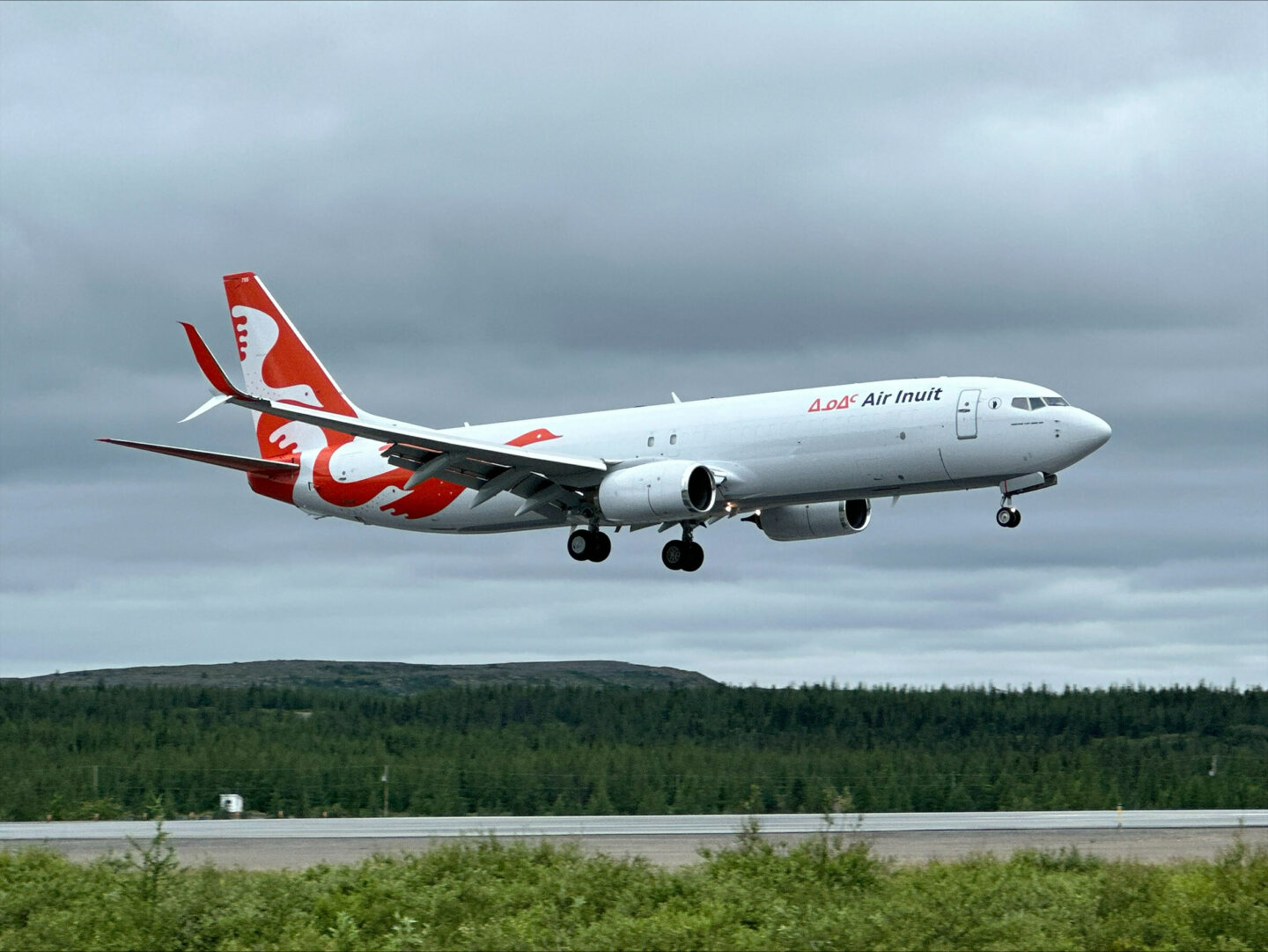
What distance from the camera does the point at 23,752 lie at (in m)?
90.7

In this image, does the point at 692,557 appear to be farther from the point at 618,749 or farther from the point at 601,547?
the point at 618,749

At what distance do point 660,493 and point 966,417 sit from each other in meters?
8.45

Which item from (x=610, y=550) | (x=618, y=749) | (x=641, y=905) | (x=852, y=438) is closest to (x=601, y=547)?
(x=610, y=550)

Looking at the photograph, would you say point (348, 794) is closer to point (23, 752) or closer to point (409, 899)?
point (23, 752)

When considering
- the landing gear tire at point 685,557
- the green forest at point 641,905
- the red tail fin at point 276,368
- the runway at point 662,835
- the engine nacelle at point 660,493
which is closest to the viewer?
the green forest at point 641,905

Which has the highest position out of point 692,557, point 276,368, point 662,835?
point 276,368

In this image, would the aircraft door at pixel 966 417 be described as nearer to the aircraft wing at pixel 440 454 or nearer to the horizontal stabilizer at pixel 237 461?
the aircraft wing at pixel 440 454

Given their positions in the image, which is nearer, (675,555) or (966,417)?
(966,417)

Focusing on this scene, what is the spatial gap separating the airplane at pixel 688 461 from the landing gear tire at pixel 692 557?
1.7 inches

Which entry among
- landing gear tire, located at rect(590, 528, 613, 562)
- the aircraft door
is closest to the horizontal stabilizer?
landing gear tire, located at rect(590, 528, 613, 562)

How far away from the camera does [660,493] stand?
47094 mm

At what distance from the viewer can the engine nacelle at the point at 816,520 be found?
53.5m

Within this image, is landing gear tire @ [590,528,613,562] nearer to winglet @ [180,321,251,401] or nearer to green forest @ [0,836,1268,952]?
winglet @ [180,321,251,401]

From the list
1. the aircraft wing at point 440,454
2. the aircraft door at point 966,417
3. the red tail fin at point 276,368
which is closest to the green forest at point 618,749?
the aircraft wing at point 440,454
